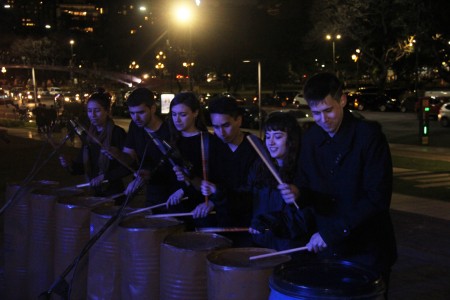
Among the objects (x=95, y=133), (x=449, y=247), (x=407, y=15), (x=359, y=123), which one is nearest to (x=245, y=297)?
(x=359, y=123)

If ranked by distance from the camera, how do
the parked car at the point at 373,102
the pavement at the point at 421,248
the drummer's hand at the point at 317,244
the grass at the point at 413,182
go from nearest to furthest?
the drummer's hand at the point at 317,244 < the pavement at the point at 421,248 < the grass at the point at 413,182 < the parked car at the point at 373,102

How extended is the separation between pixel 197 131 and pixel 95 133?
1.34m

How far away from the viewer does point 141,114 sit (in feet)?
16.2

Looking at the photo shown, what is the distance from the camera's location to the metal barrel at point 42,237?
4961mm

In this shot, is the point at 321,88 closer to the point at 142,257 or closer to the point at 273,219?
the point at 273,219

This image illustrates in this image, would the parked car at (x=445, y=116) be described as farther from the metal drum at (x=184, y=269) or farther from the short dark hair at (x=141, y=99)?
the metal drum at (x=184, y=269)

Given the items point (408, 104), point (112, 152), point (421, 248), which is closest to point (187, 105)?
point (112, 152)

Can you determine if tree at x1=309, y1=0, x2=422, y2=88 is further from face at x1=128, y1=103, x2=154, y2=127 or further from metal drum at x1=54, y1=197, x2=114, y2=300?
metal drum at x1=54, y1=197, x2=114, y2=300

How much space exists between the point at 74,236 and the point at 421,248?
4.27 m

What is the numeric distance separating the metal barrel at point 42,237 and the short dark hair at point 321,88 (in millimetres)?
2576

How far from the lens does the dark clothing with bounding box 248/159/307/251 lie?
3398mm

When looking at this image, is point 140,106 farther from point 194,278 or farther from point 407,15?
point 407,15

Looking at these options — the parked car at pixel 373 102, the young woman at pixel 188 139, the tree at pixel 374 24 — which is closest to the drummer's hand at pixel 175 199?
the young woman at pixel 188 139

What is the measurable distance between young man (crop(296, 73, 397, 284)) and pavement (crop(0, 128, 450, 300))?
2.64m
